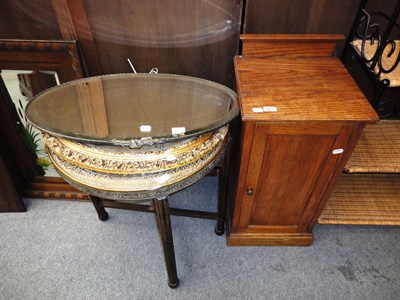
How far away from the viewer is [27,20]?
127 centimetres

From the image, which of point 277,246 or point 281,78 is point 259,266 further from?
Result: point 281,78

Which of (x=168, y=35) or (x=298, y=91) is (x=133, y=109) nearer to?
(x=168, y=35)

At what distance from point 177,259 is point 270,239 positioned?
47cm

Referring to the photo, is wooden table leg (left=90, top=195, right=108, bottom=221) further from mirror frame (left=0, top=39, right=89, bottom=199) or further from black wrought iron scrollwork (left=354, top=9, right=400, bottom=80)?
black wrought iron scrollwork (left=354, top=9, right=400, bottom=80)

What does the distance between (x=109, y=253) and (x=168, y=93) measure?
2.76 feet

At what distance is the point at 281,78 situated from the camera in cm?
114

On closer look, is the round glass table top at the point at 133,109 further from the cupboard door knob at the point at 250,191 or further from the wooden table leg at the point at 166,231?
the cupboard door knob at the point at 250,191

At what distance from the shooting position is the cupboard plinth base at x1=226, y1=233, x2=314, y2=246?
1470 mm

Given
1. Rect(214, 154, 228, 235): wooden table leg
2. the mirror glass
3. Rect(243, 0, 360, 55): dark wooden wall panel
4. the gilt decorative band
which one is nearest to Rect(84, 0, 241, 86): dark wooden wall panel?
Rect(243, 0, 360, 55): dark wooden wall panel

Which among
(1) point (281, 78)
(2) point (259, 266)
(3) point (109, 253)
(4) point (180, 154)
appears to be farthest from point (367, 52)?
(3) point (109, 253)

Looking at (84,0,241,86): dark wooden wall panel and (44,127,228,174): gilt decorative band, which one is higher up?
(84,0,241,86): dark wooden wall panel

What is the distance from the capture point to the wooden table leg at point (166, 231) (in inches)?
40.6

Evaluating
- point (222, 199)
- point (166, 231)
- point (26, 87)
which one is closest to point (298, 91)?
point (222, 199)

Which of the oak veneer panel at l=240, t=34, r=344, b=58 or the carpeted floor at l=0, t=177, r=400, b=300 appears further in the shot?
the carpeted floor at l=0, t=177, r=400, b=300
